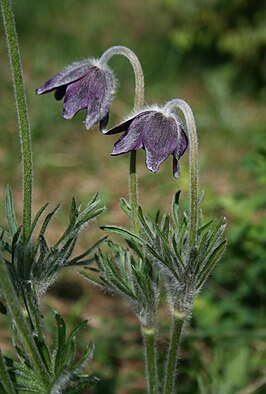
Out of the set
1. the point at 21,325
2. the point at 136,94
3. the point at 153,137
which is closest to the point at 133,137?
the point at 153,137

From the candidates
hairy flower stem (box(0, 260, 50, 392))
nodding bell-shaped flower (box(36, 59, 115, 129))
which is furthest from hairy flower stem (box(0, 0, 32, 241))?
hairy flower stem (box(0, 260, 50, 392))

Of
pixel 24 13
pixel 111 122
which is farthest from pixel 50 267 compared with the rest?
pixel 24 13

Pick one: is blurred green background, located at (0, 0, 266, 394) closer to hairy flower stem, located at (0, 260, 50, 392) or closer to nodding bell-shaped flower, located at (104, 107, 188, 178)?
hairy flower stem, located at (0, 260, 50, 392)

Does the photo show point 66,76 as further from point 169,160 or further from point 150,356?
point 169,160

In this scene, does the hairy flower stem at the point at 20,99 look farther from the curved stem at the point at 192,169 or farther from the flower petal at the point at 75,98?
the curved stem at the point at 192,169

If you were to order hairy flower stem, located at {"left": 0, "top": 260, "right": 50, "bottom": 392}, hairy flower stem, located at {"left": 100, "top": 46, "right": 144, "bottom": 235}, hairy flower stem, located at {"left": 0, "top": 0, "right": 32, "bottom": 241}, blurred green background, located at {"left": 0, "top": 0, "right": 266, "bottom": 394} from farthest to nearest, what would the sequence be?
blurred green background, located at {"left": 0, "top": 0, "right": 266, "bottom": 394} < hairy flower stem, located at {"left": 100, "top": 46, "right": 144, "bottom": 235} < hairy flower stem, located at {"left": 0, "top": 0, "right": 32, "bottom": 241} < hairy flower stem, located at {"left": 0, "top": 260, "right": 50, "bottom": 392}

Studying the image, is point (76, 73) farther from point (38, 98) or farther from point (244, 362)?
point (38, 98)
